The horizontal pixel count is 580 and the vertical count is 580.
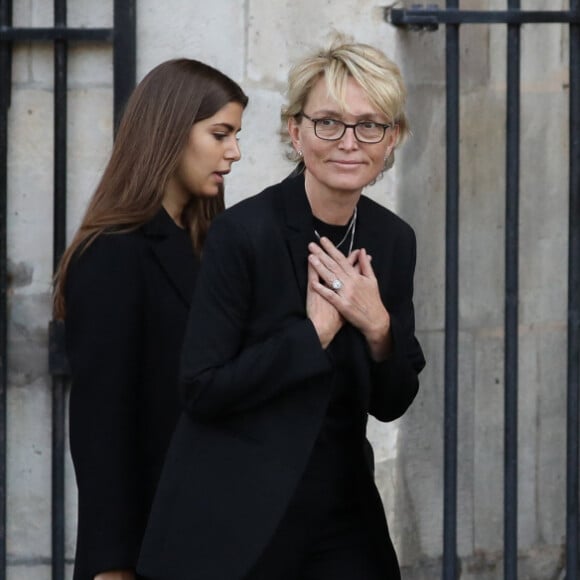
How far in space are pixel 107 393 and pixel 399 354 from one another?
0.61 meters

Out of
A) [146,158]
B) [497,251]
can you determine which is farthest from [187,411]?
[497,251]

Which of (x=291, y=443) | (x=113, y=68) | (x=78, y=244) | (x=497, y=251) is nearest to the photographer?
(x=291, y=443)

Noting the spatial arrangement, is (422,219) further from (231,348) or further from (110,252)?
(231,348)

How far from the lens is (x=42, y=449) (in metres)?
4.29

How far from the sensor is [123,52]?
13.6ft

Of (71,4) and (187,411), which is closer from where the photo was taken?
(187,411)

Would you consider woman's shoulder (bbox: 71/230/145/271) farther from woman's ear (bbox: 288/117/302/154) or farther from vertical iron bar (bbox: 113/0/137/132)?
vertical iron bar (bbox: 113/0/137/132)

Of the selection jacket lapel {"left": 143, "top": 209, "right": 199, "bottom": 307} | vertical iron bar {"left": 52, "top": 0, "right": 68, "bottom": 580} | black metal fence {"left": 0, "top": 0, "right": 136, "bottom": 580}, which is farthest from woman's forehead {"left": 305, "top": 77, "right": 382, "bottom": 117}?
vertical iron bar {"left": 52, "top": 0, "right": 68, "bottom": 580}

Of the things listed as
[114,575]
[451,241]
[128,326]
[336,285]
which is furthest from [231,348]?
[451,241]

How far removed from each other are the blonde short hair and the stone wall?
138 centimetres

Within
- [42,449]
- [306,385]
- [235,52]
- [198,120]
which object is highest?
[235,52]

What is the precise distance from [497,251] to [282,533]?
196cm

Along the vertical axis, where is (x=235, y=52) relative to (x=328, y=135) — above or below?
above

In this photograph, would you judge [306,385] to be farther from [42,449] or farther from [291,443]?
[42,449]
